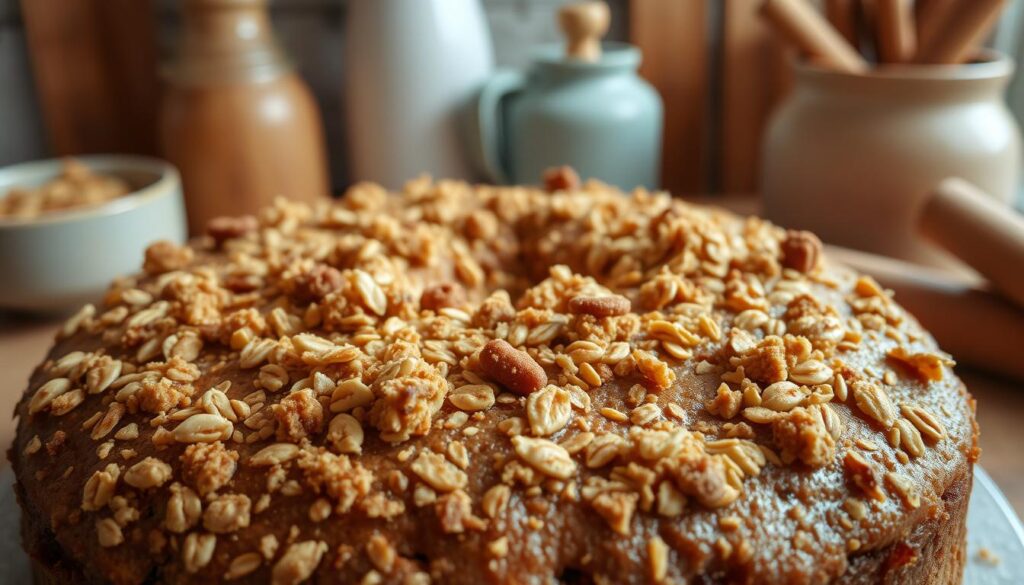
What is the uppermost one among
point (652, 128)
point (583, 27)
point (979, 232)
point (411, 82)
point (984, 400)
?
point (583, 27)

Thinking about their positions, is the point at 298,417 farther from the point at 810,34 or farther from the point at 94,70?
the point at 94,70

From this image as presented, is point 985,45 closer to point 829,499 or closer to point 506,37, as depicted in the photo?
point 506,37

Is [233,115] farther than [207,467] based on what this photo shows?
Yes

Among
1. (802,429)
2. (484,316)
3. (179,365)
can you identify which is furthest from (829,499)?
(179,365)

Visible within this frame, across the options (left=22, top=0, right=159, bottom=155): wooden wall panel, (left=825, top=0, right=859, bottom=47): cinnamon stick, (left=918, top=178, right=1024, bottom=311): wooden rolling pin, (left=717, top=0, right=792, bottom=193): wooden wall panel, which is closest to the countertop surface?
(left=918, top=178, right=1024, bottom=311): wooden rolling pin

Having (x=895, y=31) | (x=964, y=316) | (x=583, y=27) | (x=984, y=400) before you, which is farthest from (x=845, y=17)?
(x=984, y=400)

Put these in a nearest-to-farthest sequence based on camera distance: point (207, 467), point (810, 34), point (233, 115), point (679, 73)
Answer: point (207, 467) → point (810, 34) → point (233, 115) → point (679, 73)
